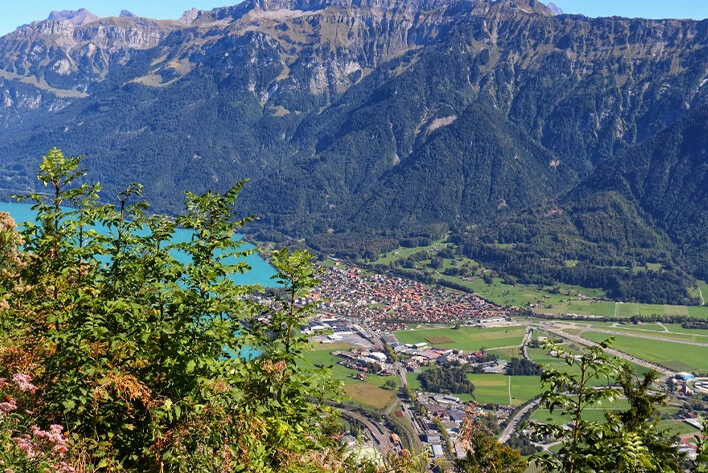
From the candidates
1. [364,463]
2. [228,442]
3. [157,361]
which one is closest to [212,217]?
[157,361]

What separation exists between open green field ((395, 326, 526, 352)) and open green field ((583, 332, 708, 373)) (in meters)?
13.4

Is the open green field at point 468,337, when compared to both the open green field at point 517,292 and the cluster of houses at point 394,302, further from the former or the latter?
the open green field at point 517,292

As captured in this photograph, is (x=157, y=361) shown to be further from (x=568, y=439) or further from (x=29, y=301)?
(x=568, y=439)

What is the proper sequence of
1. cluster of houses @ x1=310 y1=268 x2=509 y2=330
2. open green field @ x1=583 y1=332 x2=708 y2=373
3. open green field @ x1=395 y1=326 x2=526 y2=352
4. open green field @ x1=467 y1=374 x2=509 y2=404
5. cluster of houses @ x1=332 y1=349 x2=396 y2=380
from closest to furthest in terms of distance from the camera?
open green field @ x1=467 y1=374 x2=509 y2=404 → cluster of houses @ x1=332 y1=349 x2=396 y2=380 → open green field @ x1=583 y1=332 x2=708 y2=373 → open green field @ x1=395 y1=326 x2=526 y2=352 → cluster of houses @ x1=310 y1=268 x2=509 y2=330

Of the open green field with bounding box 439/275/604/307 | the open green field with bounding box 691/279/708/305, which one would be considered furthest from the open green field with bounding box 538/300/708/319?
the open green field with bounding box 691/279/708/305

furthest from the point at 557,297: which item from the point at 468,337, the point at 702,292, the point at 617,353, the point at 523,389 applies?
the point at 523,389

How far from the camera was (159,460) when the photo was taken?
27.0ft

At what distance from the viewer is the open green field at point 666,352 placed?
327 ft

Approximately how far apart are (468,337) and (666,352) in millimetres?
32601

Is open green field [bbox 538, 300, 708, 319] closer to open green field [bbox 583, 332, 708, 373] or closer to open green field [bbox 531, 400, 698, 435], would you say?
open green field [bbox 583, 332, 708, 373]

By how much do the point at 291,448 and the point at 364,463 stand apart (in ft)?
9.11

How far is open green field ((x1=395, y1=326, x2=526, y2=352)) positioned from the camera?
109562 millimetres

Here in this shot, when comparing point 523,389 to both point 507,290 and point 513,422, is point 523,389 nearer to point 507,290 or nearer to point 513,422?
point 513,422

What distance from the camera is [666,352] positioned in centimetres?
10619
